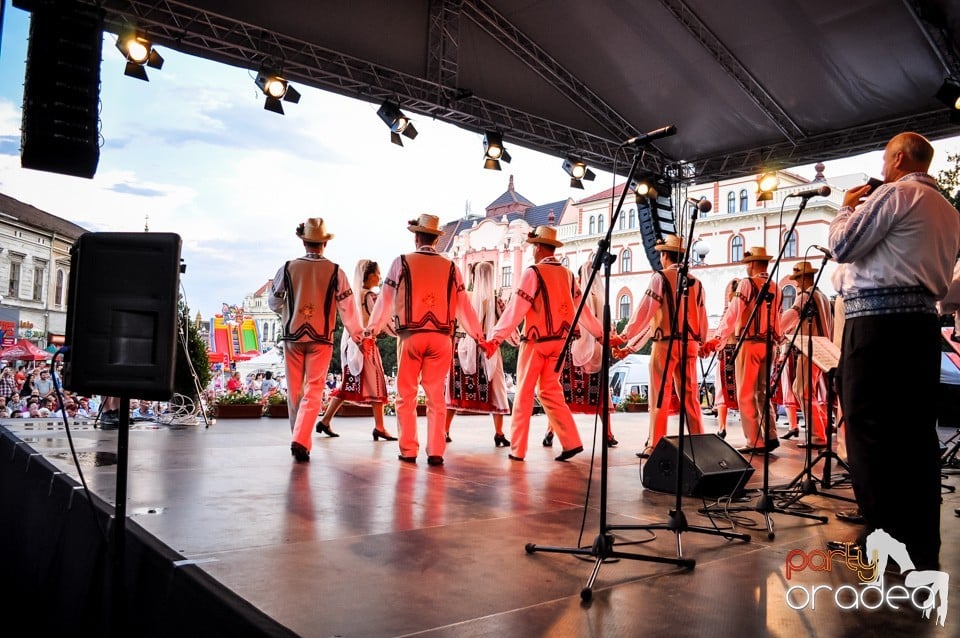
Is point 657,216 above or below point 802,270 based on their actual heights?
above

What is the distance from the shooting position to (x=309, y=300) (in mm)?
5625

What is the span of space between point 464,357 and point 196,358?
3.80 m

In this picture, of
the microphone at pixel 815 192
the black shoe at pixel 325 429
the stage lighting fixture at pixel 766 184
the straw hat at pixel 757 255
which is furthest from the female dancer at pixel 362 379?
the stage lighting fixture at pixel 766 184

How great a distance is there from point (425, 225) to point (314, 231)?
1.01 meters

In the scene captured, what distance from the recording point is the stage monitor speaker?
1061 cm

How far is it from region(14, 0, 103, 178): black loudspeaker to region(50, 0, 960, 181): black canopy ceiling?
0.41 meters

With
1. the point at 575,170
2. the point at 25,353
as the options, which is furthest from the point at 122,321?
the point at 25,353

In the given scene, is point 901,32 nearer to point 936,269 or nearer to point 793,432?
point 793,432

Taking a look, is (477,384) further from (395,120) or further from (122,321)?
(122,321)

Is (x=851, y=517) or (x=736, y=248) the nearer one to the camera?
(x=851, y=517)

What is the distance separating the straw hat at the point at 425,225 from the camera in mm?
5613

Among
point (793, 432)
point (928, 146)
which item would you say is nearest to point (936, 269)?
point (928, 146)

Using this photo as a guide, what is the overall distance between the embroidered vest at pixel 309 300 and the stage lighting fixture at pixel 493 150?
4018mm

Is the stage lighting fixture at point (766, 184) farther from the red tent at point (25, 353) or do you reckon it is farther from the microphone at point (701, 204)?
the red tent at point (25, 353)
